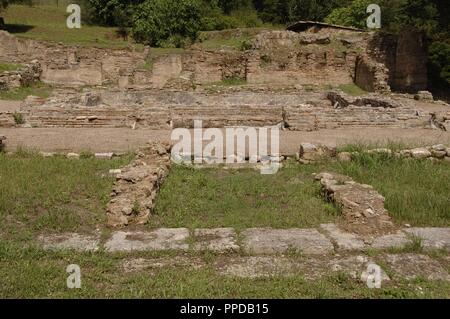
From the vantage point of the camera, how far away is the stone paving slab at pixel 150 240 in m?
5.12

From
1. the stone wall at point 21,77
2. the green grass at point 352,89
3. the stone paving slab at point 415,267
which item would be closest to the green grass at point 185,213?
the stone paving slab at point 415,267

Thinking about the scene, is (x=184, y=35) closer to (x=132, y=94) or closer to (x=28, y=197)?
(x=132, y=94)

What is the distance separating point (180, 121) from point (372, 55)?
14780mm

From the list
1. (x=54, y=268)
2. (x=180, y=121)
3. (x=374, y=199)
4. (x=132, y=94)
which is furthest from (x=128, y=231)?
(x=132, y=94)

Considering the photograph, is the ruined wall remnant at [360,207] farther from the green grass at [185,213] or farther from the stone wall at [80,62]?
the stone wall at [80,62]

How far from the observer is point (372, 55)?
80.6 ft

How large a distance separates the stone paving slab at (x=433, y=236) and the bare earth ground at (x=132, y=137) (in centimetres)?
456

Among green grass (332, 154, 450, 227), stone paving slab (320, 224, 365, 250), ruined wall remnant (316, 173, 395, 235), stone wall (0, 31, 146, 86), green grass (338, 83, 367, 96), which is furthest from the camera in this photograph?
stone wall (0, 31, 146, 86)

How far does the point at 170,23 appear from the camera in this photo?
30.0 metres

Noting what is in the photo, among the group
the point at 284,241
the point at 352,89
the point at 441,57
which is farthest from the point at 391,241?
the point at 441,57

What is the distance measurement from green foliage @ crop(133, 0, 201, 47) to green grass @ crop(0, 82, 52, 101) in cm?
1018

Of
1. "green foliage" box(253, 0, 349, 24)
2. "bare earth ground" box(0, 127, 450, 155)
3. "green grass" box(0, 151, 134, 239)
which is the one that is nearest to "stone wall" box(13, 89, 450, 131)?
"bare earth ground" box(0, 127, 450, 155)

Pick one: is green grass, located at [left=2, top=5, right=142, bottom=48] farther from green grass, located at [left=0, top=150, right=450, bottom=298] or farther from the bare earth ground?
green grass, located at [left=0, top=150, right=450, bottom=298]

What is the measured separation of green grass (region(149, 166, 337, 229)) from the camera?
6086 mm
